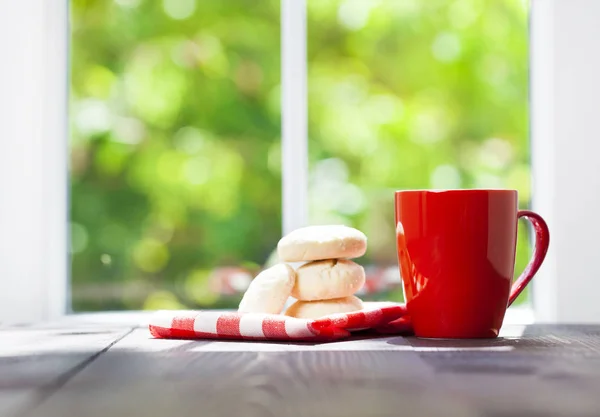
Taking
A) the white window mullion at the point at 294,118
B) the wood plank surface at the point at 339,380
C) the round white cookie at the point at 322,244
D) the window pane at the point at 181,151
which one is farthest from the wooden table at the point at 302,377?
the window pane at the point at 181,151

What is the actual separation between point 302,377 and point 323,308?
332mm

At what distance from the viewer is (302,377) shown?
64cm

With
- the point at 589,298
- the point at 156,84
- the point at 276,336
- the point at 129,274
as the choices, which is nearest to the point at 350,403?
the point at 276,336

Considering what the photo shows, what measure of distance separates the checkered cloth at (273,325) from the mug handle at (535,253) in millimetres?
140

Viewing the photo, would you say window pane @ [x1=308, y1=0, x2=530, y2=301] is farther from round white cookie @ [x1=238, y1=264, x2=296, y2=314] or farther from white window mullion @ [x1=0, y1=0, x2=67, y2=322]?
round white cookie @ [x1=238, y1=264, x2=296, y2=314]

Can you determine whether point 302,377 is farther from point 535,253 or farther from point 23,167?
point 23,167

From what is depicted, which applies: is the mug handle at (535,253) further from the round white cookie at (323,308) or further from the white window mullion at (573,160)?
the white window mullion at (573,160)

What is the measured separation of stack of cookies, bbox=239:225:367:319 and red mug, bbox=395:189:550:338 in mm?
91

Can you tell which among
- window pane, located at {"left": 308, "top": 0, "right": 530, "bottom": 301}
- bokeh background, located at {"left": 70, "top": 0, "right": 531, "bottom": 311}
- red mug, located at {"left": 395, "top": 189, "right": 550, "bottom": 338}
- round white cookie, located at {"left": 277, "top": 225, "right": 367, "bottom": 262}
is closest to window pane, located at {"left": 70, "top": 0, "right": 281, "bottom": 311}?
bokeh background, located at {"left": 70, "top": 0, "right": 531, "bottom": 311}

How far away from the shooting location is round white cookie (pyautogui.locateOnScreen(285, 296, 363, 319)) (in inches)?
38.0

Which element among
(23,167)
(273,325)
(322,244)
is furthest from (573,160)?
(23,167)

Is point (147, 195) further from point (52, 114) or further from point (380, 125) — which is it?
point (380, 125)

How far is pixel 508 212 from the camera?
89cm

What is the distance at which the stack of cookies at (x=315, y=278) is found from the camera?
3.14 ft
